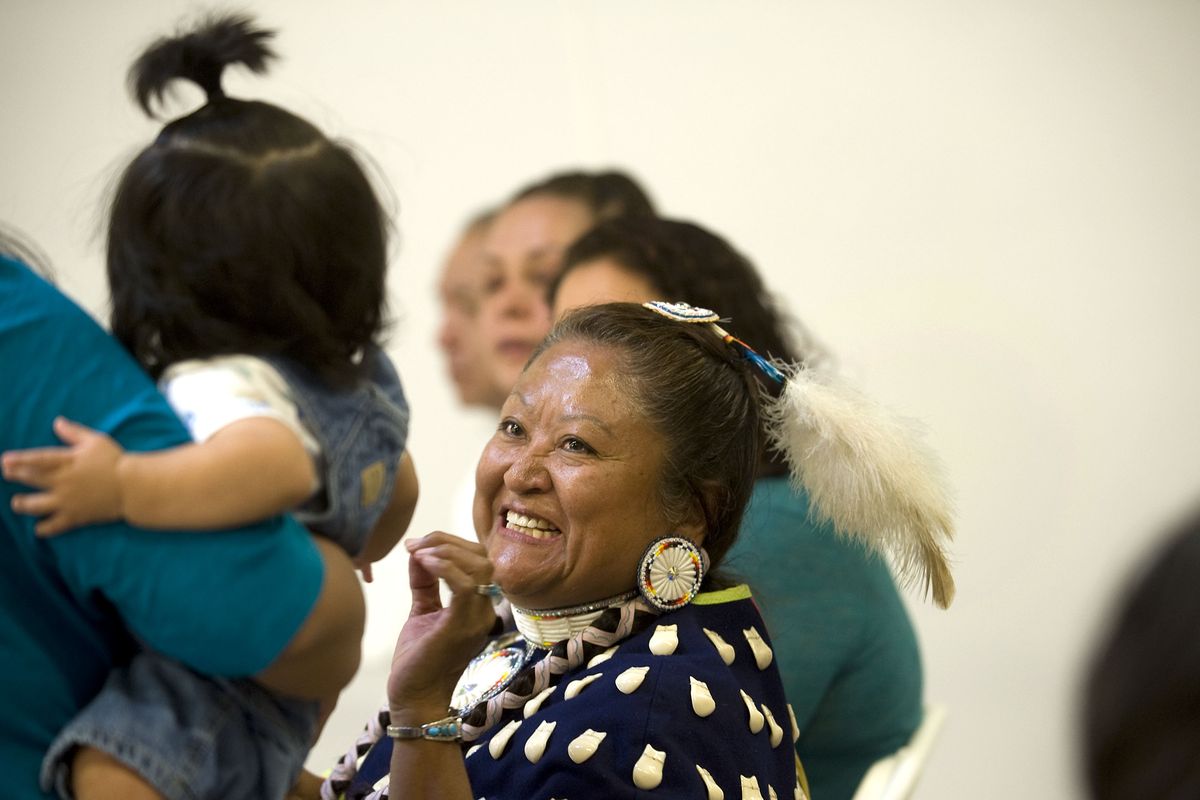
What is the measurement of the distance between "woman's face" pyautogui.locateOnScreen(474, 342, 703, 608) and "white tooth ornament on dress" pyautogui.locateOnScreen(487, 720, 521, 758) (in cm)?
16

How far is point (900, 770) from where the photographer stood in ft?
7.40

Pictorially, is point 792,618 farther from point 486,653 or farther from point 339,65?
point 339,65

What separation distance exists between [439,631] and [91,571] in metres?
0.42

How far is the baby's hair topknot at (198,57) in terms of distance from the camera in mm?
1325

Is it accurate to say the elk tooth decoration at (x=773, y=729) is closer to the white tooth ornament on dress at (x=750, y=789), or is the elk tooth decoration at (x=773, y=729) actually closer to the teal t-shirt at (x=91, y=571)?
the white tooth ornament on dress at (x=750, y=789)

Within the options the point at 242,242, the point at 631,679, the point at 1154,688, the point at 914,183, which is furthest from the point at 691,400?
the point at 914,183

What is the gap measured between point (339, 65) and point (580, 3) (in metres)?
0.82

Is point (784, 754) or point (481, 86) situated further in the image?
point (481, 86)

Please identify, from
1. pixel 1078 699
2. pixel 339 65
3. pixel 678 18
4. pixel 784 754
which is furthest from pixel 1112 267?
pixel 1078 699

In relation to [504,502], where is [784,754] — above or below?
below

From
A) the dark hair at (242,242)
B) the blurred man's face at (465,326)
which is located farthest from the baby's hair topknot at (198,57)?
the blurred man's face at (465,326)

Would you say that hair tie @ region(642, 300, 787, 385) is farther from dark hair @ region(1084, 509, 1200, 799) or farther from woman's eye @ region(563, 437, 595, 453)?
dark hair @ region(1084, 509, 1200, 799)

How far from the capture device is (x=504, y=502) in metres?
1.74

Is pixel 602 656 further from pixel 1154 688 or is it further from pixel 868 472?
pixel 1154 688
